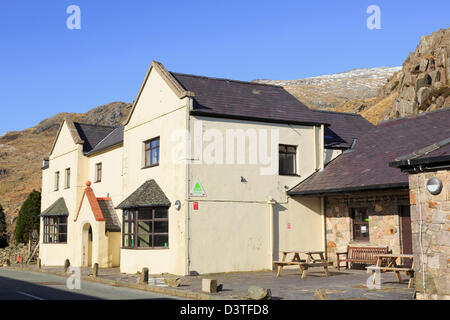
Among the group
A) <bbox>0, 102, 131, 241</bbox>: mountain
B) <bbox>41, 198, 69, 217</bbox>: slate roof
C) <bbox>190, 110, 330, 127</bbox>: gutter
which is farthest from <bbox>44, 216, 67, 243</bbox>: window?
<bbox>0, 102, 131, 241</bbox>: mountain

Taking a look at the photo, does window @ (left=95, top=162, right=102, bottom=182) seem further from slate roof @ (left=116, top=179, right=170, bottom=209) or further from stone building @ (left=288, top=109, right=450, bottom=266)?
stone building @ (left=288, top=109, right=450, bottom=266)

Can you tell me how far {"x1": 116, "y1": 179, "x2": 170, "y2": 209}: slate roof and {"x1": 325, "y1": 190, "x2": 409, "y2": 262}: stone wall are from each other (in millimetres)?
7216

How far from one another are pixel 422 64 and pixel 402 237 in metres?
54.5

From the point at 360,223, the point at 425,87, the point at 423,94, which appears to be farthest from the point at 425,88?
the point at 360,223

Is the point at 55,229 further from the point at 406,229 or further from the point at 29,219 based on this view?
the point at 406,229

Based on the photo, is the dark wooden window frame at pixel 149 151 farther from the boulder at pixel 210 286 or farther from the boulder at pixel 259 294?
the boulder at pixel 259 294

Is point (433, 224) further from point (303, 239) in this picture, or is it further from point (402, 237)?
point (303, 239)

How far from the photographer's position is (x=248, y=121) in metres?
21.3

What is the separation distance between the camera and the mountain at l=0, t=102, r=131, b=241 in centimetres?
7784

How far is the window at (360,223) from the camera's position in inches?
798

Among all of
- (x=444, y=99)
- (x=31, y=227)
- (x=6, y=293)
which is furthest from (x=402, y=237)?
(x=444, y=99)

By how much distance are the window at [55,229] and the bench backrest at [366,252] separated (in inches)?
725

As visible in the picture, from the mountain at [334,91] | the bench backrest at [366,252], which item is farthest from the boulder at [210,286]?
the mountain at [334,91]
